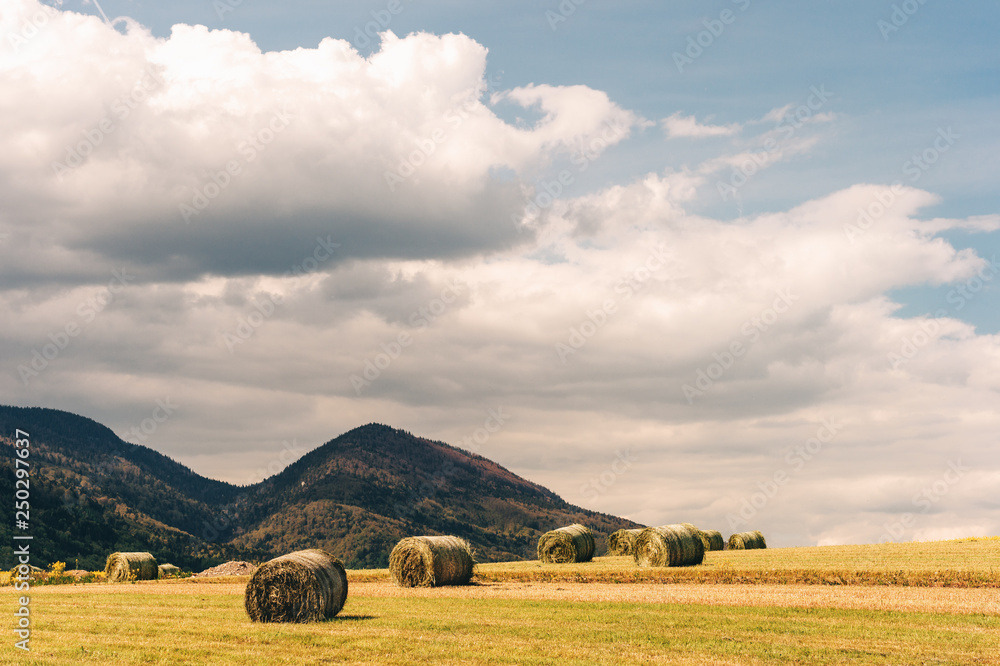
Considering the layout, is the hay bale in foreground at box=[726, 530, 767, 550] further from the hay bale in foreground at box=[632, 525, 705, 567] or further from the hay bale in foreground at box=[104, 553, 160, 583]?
the hay bale in foreground at box=[104, 553, 160, 583]

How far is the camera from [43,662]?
14.5 m

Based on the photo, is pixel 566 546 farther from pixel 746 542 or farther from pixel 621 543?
pixel 746 542

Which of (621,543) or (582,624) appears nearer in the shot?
(582,624)

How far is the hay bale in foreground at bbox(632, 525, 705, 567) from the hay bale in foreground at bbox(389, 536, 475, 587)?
11.0 metres

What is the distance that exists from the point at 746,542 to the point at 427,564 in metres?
35.2

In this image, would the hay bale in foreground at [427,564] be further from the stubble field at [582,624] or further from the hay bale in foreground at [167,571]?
the hay bale in foreground at [167,571]

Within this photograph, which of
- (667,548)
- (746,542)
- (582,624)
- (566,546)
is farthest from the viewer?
(746,542)

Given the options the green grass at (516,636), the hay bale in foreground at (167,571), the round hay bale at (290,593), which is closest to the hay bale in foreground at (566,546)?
the green grass at (516,636)

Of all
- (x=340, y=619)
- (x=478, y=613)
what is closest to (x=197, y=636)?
(x=340, y=619)

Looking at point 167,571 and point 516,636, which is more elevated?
point 516,636

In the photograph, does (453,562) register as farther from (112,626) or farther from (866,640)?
(866,640)

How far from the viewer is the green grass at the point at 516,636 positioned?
15.5 m

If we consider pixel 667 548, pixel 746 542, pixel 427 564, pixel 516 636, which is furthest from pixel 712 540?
pixel 516 636

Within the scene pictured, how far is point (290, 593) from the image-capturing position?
22344 mm
